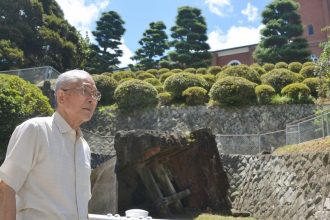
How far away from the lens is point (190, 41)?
33.9 m

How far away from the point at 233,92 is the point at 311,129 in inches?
278

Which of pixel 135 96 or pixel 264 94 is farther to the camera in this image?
pixel 135 96

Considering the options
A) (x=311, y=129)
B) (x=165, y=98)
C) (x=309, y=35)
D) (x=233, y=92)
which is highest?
(x=309, y=35)

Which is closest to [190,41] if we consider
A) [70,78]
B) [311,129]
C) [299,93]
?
[299,93]

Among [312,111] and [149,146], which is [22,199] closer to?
[149,146]

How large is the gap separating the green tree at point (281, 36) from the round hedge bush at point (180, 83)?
1035cm

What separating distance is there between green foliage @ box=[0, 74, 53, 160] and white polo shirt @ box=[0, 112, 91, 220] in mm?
11140

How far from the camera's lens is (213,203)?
1334 cm

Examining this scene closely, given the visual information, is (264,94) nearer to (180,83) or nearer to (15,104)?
(180,83)

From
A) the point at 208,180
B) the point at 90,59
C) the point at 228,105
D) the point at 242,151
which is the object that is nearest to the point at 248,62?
the point at 90,59

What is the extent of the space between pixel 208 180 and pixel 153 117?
8.01 m

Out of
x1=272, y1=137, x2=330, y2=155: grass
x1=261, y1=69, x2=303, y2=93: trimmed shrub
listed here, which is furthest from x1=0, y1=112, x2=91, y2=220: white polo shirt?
x1=261, y1=69, x2=303, y2=93: trimmed shrub

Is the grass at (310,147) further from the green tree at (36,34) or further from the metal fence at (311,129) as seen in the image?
the green tree at (36,34)

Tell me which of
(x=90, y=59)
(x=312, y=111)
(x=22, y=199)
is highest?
(x=90, y=59)
